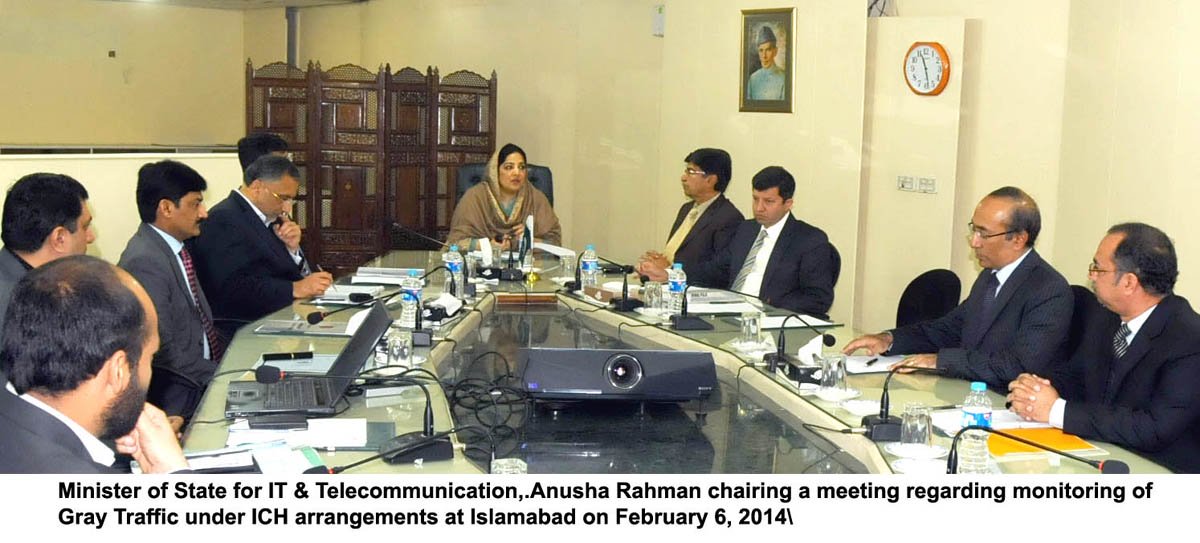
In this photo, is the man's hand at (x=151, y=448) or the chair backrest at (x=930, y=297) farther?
the chair backrest at (x=930, y=297)

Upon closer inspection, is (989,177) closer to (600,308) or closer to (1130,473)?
(600,308)

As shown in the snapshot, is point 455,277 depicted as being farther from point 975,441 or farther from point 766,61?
point 766,61

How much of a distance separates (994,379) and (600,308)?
1.82 m

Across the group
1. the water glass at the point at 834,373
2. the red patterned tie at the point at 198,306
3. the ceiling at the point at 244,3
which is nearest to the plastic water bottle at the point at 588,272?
the red patterned tie at the point at 198,306

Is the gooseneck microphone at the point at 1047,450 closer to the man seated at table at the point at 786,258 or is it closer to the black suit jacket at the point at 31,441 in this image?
the black suit jacket at the point at 31,441

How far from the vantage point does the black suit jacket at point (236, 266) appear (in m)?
5.02

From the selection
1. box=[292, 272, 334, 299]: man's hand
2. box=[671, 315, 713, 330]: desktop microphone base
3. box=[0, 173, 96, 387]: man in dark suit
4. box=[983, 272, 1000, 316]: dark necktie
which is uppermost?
box=[0, 173, 96, 387]: man in dark suit

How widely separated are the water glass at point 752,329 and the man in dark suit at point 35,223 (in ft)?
7.21

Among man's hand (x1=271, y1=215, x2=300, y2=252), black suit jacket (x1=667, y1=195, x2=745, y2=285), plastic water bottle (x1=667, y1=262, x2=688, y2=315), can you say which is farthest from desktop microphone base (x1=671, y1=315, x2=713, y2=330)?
man's hand (x1=271, y1=215, x2=300, y2=252)

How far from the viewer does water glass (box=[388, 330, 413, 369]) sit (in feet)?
12.4

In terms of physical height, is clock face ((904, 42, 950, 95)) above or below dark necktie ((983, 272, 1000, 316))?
above

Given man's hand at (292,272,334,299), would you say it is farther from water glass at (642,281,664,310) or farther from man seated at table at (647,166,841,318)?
man seated at table at (647,166,841,318)

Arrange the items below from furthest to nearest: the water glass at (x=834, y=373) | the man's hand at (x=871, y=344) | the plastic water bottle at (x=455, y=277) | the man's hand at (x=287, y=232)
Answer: the man's hand at (x=287, y=232)
the plastic water bottle at (x=455, y=277)
the man's hand at (x=871, y=344)
the water glass at (x=834, y=373)

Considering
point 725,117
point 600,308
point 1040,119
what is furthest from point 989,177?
point 600,308
